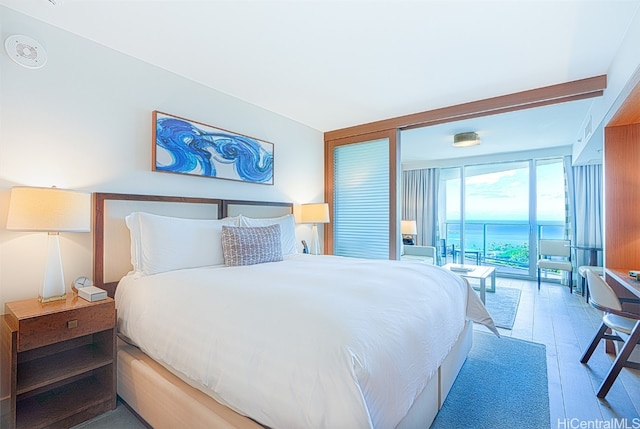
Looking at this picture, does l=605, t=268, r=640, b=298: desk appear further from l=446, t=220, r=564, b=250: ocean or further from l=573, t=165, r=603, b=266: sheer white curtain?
l=446, t=220, r=564, b=250: ocean

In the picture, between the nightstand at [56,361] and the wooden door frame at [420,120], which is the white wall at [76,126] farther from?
the wooden door frame at [420,120]

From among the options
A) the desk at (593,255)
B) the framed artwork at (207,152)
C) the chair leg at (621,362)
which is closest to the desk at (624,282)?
the chair leg at (621,362)

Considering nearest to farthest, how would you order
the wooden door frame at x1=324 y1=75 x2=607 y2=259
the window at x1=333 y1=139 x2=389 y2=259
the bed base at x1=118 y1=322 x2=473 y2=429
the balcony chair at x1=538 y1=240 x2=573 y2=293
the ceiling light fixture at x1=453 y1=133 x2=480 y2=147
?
the bed base at x1=118 y1=322 x2=473 y2=429 → the wooden door frame at x1=324 y1=75 x2=607 y2=259 → the window at x1=333 y1=139 x2=389 y2=259 → the ceiling light fixture at x1=453 y1=133 x2=480 y2=147 → the balcony chair at x1=538 y1=240 x2=573 y2=293

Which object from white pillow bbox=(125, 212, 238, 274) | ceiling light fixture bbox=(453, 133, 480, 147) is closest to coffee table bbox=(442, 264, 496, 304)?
ceiling light fixture bbox=(453, 133, 480, 147)

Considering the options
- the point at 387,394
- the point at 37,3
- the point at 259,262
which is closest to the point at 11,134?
the point at 37,3

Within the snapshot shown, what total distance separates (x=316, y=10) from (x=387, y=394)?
7.02ft

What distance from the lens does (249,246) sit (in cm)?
253

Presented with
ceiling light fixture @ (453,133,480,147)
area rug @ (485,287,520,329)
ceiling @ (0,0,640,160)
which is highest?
ceiling @ (0,0,640,160)

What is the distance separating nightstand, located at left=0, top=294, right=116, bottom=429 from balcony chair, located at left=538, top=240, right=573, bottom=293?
6.01 metres

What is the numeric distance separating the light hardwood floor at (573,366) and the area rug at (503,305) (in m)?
0.08

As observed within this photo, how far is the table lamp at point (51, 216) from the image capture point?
1.67m

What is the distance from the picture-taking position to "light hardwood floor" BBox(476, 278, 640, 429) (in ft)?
6.10

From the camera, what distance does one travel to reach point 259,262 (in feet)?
8.39

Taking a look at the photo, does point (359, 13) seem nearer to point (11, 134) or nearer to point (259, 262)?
point (259, 262)
